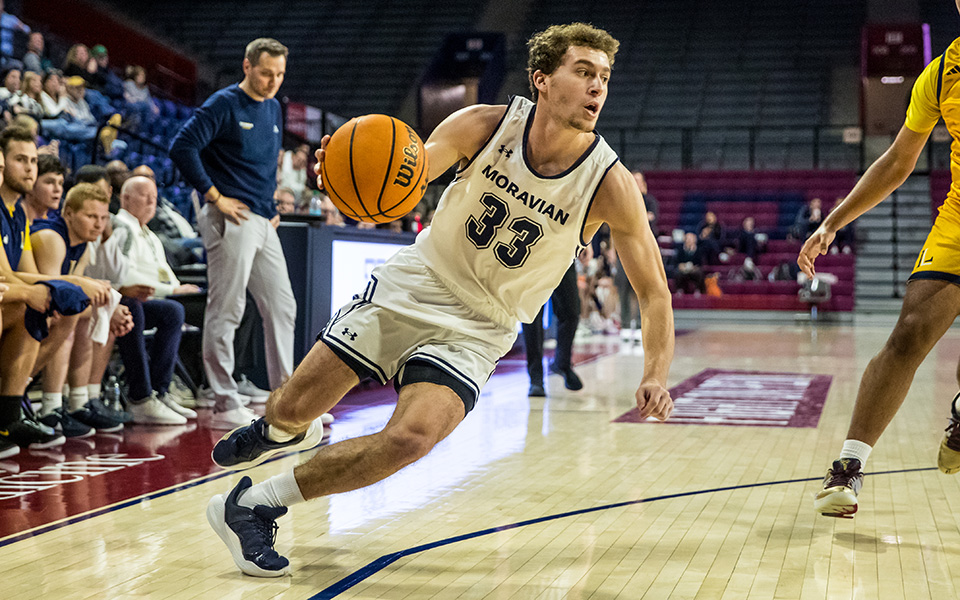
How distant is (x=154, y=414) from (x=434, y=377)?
2.85 meters

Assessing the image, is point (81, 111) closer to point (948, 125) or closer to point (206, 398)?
point (206, 398)

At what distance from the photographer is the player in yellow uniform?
300 centimetres

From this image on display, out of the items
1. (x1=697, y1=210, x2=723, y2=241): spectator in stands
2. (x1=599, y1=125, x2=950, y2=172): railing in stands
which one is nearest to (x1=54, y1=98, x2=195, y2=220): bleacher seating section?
(x1=697, y1=210, x2=723, y2=241): spectator in stands

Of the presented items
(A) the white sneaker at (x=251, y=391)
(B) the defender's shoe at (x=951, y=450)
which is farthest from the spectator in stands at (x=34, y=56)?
(B) the defender's shoe at (x=951, y=450)

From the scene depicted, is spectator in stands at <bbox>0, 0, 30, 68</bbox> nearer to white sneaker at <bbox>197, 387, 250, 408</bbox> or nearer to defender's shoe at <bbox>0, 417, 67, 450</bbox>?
white sneaker at <bbox>197, 387, 250, 408</bbox>

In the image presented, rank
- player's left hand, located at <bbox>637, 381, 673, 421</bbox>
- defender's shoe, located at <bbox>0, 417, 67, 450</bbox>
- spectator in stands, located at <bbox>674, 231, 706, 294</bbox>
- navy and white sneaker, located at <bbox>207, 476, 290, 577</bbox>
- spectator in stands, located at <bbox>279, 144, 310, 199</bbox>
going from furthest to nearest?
spectator in stands, located at <bbox>674, 231, 706, 294</bbox>, spectator in stands, located at <bbox>279, 144, 310, 199</bbox>, defender's shoe, located at <bbox>0, 417, 67, 450</bbox>, navy and white sneaker, located at <bbox>207, 476, 290, 577</bbox>, player's left hand, located at <bbox>637, 381, 673, 421</bbox>

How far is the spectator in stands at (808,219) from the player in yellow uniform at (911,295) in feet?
43.5

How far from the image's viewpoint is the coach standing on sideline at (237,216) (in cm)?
495

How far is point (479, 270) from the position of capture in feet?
9.02

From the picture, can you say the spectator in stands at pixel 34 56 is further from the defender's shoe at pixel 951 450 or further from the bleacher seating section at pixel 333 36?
the defender's shoe at pixel 951 450

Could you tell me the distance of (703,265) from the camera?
54.7 ft

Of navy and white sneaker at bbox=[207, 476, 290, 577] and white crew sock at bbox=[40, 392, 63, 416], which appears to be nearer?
navy and white sneaker at bbox=[207, 476, 290, 577]

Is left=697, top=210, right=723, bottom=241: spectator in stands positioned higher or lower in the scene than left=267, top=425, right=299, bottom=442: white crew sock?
higher

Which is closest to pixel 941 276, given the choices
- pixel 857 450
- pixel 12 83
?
pixel 857 450
